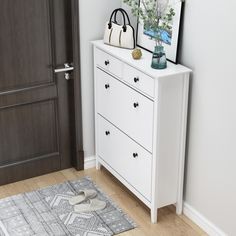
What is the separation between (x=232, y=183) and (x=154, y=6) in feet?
4.00

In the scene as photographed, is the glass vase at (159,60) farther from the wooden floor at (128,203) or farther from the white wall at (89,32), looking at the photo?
the wooden floor at (128,203)

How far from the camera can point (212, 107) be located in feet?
10.3

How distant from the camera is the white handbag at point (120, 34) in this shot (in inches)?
141

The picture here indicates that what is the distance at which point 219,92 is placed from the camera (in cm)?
307

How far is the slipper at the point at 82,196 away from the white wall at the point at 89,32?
1.80 feet

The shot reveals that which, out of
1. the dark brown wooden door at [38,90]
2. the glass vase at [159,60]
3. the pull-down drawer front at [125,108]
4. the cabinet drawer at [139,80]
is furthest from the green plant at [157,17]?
the dark brown wooden door at [38,90]

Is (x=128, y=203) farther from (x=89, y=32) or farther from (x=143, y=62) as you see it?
(x=89, y=32)

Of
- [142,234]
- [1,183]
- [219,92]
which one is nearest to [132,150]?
[142,234]

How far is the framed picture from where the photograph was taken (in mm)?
3232

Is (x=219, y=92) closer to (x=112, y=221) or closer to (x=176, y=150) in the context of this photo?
(x=176, y=150)

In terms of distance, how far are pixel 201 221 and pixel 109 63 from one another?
1.25 m

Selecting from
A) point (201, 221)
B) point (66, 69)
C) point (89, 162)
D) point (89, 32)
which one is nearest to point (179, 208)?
point (201, 221)

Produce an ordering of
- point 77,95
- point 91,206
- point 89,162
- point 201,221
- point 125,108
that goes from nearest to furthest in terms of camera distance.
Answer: point 201,221
point 125,108
point 91,206
point 77,95
point 89,162

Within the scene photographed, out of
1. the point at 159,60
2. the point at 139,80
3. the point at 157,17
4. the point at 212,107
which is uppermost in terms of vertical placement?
the point at 157,17
